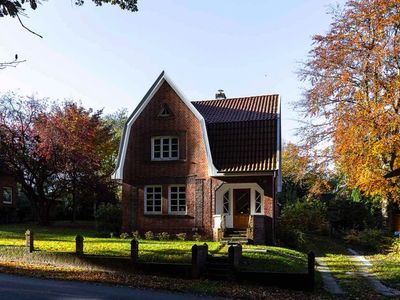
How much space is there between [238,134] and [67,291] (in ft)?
47.6

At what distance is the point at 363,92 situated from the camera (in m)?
26.1

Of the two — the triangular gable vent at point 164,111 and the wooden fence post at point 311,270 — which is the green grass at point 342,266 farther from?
the triangular gable vent at point 164,111

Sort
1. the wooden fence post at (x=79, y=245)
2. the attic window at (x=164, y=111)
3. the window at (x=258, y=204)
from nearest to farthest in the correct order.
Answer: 1. the wooden fence post at (x=79, y=245)
2. the window at (x=258, y=204)
3. the attic window at (x=164, y=111)

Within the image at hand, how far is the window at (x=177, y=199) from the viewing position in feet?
83.2

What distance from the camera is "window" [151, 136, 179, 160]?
25859 millimetres

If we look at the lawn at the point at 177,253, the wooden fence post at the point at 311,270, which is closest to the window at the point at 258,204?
the lawn at the point at 177,253

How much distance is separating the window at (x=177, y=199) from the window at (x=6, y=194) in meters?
20.7

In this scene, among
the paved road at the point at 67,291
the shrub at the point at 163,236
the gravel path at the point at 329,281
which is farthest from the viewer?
the shrub at the point at 163,236

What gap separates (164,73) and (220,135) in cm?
472

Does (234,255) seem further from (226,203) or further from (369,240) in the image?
(369,240)

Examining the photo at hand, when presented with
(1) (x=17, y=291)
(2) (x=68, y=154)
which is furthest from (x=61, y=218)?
(1) (x=17, y=291)

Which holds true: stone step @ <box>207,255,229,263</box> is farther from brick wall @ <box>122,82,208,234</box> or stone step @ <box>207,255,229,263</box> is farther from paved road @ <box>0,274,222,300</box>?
brick wall @ <box>122,82,208,234</box>

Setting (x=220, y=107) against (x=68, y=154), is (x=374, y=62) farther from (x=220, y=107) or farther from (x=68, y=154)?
(x=68, y=154)

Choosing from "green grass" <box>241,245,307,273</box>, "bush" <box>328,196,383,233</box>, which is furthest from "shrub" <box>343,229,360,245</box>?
"green grass" <box>241,245,307,273</box>
